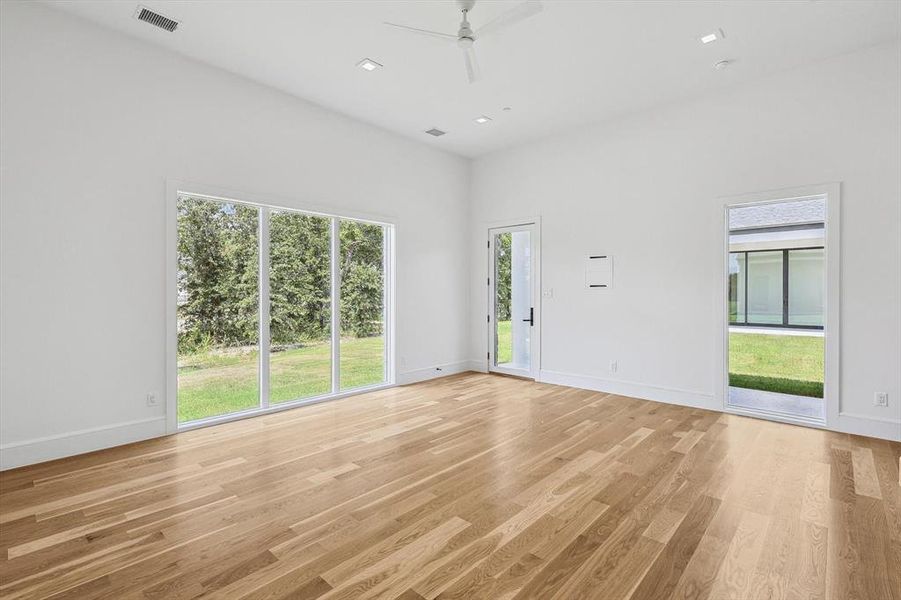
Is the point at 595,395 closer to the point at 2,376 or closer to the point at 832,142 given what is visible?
the point at 832,142

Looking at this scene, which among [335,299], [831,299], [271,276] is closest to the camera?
[831,299]

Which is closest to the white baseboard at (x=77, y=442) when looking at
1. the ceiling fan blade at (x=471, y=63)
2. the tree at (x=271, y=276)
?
the tree at (x=271, y=276)

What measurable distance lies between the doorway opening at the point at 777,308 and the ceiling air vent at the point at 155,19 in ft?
18.9

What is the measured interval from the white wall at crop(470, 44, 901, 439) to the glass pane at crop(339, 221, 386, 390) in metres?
1.87

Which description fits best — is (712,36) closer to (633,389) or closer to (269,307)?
(633,389)

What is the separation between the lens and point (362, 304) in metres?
5.79

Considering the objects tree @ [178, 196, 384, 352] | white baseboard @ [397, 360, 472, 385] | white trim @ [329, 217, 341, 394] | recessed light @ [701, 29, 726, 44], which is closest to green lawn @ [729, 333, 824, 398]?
recessed light @ [701, 29, 726, 44]

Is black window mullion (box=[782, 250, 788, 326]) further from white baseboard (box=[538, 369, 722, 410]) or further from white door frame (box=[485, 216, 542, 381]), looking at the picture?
white door frame (box=[485, 216, 542, 381])

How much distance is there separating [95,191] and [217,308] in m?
1.42

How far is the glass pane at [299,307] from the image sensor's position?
4.84 m

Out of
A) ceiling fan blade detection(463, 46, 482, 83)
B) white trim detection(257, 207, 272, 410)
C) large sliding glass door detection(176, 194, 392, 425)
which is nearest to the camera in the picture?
ceiling fan blade detection(463, 46, 482, 83)

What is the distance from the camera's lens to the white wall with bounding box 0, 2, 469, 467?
3.28 metres

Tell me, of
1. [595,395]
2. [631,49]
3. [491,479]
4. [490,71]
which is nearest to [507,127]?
[490,71]

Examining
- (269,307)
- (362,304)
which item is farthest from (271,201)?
(362,304)
